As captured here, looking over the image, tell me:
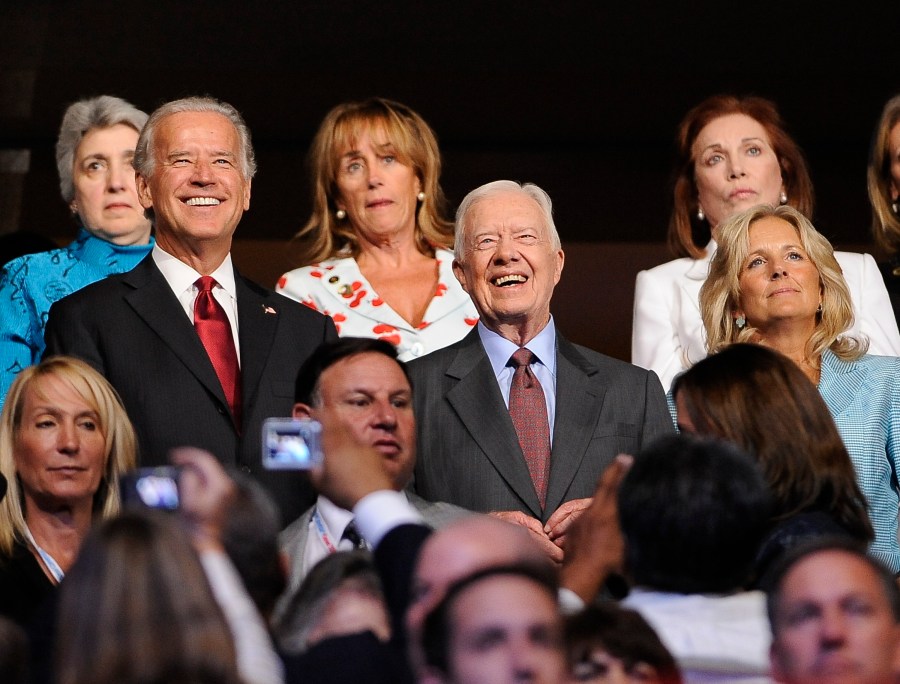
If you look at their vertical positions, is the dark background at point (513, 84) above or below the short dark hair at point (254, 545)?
above

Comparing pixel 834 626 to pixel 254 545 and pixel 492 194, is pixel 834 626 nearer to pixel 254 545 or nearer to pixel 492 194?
pixel 254 545

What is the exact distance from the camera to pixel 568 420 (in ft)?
10.4

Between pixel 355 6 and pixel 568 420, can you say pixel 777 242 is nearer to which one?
pixel 568 420

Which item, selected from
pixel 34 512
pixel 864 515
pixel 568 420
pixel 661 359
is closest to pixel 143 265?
pixel 34 512

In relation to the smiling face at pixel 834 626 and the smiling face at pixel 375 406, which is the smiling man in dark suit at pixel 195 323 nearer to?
the smiling face at pixel 375 406

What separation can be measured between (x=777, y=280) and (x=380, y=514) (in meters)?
1.56

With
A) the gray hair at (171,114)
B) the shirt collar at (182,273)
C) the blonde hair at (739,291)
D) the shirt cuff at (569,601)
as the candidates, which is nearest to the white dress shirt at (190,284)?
the shirt collar at (182,273)

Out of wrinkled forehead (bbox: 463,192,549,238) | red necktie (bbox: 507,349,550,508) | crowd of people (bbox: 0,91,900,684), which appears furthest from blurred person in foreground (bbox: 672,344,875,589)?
wrinkled forehead (bbox: 463,192,549,238)

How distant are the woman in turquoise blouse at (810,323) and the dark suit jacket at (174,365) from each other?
92 centimetres

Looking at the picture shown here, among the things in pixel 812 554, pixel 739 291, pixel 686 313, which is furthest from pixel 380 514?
pixel 686 313

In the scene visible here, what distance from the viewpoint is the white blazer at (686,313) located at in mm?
3693

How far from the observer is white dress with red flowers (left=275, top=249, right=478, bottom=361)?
3748mm

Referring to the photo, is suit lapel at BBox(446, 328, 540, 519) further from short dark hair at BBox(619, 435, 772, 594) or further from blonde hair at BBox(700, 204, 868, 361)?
short dark hair at BBox(619, 435, 772, 594)

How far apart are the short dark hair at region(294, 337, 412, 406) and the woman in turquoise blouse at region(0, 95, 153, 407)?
0.95 metres
